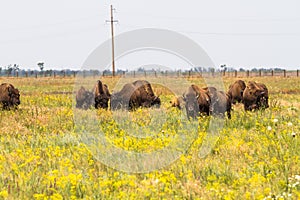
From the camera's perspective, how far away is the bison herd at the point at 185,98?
51.3 ft

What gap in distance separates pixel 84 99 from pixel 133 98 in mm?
2306

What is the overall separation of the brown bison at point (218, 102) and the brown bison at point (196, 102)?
219 mm

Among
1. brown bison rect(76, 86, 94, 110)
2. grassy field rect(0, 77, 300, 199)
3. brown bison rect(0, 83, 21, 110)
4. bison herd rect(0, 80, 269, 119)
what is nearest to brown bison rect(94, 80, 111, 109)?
bison herd rect(0, 80, 269, 119)

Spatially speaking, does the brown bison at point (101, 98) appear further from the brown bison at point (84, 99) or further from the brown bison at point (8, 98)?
the brown bison at point (8, 98)

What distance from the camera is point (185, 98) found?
52.3ft

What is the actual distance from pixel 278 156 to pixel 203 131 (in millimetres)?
3387

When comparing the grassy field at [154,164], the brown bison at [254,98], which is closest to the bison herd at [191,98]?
the brown bison at [254,98]

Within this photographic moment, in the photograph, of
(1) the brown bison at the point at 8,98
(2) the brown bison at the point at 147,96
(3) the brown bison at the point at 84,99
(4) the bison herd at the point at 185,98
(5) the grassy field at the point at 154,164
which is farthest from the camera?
(3) the brown bison at the point at 84,99

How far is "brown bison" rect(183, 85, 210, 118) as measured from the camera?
1553 cm

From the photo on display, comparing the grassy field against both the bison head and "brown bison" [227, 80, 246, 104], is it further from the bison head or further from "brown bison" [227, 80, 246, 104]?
"brown bison" [227, 80, 246, 104]

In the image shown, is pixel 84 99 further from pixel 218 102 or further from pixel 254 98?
pixel 254 98

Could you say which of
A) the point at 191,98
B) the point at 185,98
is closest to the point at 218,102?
the point at 191,98

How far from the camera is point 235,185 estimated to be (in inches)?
279

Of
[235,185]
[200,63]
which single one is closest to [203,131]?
[200,63]
